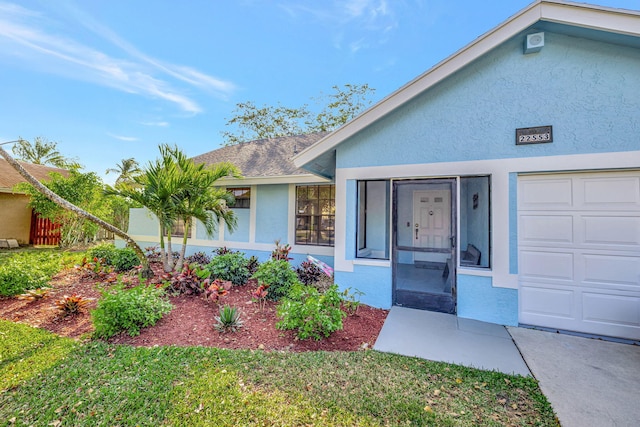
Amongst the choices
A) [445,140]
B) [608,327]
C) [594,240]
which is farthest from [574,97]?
[608,327]

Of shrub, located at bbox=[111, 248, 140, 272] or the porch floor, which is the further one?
shrub, located at bbox=[111, 248, 140, 272]

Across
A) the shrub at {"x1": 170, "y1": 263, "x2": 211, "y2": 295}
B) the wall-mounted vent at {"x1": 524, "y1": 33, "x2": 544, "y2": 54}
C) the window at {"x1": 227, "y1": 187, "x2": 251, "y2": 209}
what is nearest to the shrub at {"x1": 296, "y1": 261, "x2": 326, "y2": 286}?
the shrub at {"x1": 170, "y1": 263, "x2": 211, "y2": 295}

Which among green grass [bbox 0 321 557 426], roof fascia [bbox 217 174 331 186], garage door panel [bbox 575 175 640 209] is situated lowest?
green grass [bbox 0 321 557 426]

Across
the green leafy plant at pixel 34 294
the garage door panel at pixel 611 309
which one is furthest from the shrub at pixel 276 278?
the garage door panel at pixel 611 309

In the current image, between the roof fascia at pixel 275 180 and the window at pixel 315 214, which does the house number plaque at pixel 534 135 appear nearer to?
the roof fascia at pixel 275 180

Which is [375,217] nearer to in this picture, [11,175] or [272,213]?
[272,213]

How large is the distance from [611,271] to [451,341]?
8.82 ft

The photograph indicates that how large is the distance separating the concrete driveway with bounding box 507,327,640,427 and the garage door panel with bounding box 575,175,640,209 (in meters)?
2.04

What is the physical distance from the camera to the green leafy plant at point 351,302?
194 inches

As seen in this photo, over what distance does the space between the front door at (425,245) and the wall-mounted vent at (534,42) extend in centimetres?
237

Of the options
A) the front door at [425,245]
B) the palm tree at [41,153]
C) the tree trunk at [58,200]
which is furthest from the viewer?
the palm tree at [41,153]

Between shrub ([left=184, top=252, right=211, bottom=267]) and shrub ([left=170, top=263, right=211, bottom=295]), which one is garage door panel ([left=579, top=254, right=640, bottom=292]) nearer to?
shrub ([left=170, top=263, right=211, bottom=295])

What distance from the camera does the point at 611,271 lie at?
410 cm

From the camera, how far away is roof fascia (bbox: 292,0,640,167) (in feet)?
12.5
